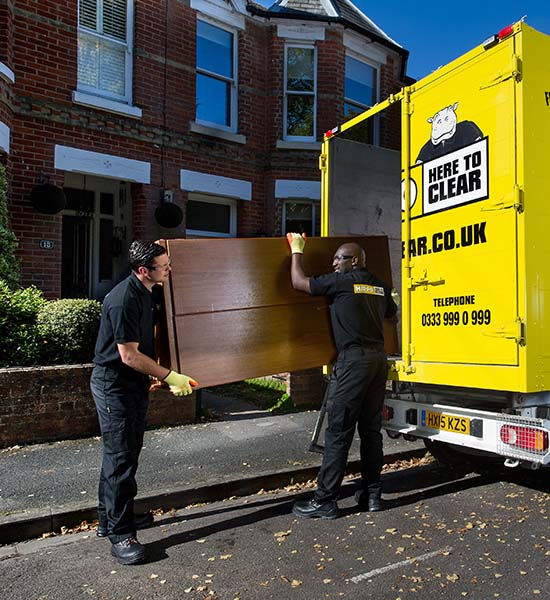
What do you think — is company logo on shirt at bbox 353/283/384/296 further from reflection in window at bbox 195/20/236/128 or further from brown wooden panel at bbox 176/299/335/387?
reflection in window at bbox 195/20/236/128

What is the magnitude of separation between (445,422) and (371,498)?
0.77 m

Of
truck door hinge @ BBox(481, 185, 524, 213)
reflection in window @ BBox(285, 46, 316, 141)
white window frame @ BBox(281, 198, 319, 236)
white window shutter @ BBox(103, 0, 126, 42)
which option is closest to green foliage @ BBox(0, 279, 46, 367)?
truck door hinge @ BBox(481, 185, 524, 213)

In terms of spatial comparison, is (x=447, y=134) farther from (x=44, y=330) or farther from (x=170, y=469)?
(x=44, y=330)

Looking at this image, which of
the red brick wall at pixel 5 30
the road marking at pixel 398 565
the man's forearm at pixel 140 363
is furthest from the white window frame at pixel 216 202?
the road marking at pixel 398 565

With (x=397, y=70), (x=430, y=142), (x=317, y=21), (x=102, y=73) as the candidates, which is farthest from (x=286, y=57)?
(x=430, y=142)

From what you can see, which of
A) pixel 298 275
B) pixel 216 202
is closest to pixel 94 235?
pixel 216 202

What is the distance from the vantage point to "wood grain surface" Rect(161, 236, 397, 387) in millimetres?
3686

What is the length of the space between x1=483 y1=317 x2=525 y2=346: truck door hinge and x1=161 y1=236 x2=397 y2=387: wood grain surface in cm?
122

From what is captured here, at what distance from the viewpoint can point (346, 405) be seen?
155 inches

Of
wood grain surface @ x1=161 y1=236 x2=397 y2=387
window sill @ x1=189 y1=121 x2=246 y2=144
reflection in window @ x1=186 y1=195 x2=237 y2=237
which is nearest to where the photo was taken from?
wood grain surface @ x1=161 y1=236 x2=397 y2=387

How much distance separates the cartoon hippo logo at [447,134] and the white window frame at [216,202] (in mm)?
6636

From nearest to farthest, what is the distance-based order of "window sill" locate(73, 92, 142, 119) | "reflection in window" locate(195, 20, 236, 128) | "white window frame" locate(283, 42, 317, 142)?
"window sill" locate(73, 92, 142, 119), "reflection in window" locate(195, 20, 236, 128), "white window frame" locate(283, 42, 317, 142)

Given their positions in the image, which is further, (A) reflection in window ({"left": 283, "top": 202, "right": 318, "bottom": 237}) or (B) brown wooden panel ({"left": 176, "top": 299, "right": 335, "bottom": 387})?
(A) reflection in window ({"left": 283, "top": 202, "right": 318, "bottom": 237})

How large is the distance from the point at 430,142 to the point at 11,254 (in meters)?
5.77
